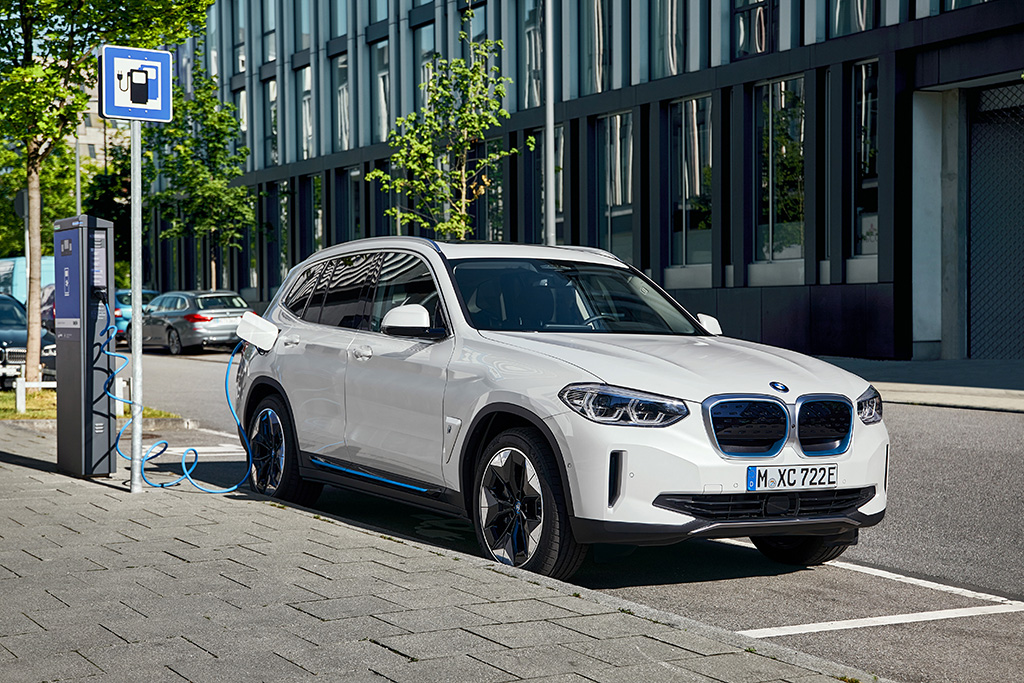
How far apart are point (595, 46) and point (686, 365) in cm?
2460

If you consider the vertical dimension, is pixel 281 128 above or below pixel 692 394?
above

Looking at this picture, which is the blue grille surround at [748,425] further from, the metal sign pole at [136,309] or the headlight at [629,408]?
the metal sign pole at [136,309]

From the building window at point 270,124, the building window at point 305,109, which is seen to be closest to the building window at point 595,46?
the building window at point 305,109

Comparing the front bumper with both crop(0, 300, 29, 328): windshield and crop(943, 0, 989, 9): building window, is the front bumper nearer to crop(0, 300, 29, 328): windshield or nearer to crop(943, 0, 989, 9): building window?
crop(0, 300, 29, 328): windshield

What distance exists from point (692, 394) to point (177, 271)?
51.5m

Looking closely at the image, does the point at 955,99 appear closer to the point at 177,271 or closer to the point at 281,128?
the point at 281,128

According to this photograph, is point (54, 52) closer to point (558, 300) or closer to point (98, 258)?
point (98, 258)

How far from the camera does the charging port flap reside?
839 centimetres

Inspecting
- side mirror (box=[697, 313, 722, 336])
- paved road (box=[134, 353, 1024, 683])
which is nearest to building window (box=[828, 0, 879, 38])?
paved road (box=[134, 353, 1024, 683])

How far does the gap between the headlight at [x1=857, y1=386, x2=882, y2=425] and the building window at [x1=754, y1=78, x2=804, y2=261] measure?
1889 centimetres

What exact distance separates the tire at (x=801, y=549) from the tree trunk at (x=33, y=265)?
1171cm

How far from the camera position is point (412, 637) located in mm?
4508

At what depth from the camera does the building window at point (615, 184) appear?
1136 inches

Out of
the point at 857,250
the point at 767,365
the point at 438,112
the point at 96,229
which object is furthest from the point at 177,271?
the point at 767,365
